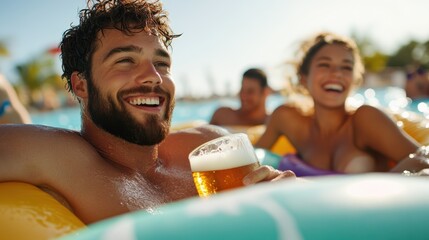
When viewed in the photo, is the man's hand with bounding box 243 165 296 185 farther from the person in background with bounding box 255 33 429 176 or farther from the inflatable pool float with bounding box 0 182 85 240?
the person in background with bounding box 255 33 429 176

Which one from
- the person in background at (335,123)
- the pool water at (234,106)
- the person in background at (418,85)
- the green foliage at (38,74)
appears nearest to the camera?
the person in background at (335,123)

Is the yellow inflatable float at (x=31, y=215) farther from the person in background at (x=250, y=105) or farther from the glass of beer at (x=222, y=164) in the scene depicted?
the person in background at (x=250, y=105)

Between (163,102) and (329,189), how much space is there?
1.25 m

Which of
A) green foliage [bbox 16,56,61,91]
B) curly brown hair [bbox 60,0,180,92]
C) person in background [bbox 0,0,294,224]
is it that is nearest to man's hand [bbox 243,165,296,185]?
person in background [bbox 0,0,294,224]

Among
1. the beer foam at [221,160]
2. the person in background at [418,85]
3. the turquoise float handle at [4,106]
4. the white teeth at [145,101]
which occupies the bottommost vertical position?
the person in background at [418,85]

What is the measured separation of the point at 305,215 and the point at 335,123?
8.82 ft

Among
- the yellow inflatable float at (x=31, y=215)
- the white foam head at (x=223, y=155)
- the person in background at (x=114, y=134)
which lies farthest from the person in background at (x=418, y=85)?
the yellow inflatable float at (x=31, y=215)

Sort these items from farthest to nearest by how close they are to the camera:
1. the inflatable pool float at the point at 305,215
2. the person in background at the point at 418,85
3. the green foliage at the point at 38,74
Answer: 1. the green foliage at the point at 38,74
2. the person in background at the point at 418,85
3. the inflatable pool float at the point at 305,215

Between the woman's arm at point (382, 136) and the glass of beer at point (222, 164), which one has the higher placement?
the glass of beer at point (222, 164)

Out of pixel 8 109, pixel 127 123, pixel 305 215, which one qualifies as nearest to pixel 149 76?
pixel 127 123

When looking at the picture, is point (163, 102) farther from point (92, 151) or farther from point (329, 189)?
point (329, 189)

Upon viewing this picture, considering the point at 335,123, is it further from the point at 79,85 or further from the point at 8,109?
the point at 8,109

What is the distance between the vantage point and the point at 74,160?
1.58 m

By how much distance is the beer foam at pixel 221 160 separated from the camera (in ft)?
4.78
